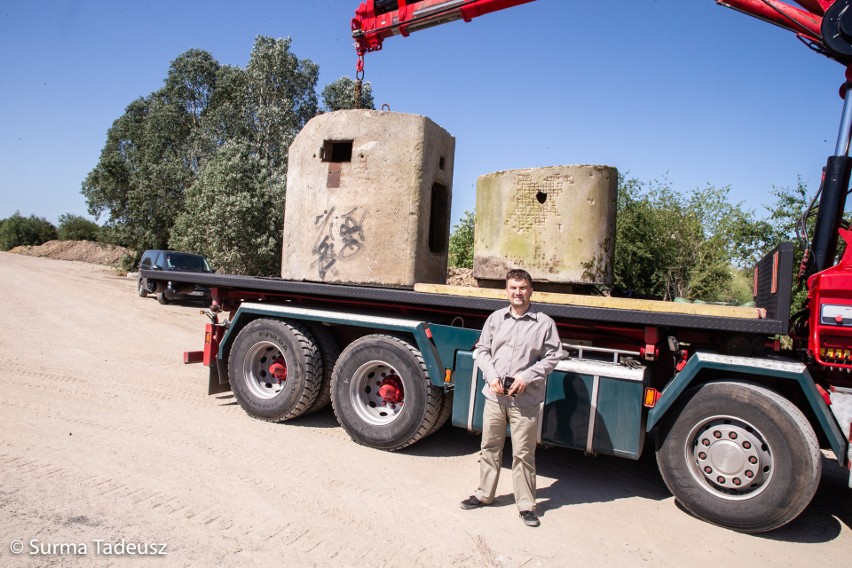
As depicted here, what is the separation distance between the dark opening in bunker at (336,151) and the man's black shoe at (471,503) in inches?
161

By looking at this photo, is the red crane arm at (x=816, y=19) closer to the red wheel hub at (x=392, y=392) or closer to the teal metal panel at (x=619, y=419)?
the teal metal panel at (x=619, y=419)

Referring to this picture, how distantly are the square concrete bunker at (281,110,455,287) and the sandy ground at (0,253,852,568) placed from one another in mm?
1867

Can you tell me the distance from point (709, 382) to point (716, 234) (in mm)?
15294

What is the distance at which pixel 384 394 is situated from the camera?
5695mm

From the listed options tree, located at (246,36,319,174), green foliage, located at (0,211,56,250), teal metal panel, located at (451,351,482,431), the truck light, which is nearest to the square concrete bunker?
teal metal panel, located at (451,351,482,431)

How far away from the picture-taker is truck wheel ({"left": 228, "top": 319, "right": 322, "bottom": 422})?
6.16 m

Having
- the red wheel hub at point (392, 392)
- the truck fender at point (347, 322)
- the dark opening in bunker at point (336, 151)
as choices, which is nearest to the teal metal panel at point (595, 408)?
the truck fender at point (347, 322)

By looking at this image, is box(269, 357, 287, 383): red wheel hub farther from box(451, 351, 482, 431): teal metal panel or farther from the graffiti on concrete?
box(451, 351, 482, 431): teal metal panel

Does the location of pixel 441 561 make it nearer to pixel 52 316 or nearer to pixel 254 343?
pixel 254 343

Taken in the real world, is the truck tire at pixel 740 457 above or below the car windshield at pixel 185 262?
below

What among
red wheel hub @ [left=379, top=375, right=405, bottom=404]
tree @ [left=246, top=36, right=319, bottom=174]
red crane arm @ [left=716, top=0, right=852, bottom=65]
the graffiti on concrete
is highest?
tree @ [left=246, top=36, right=319, bottom=174]

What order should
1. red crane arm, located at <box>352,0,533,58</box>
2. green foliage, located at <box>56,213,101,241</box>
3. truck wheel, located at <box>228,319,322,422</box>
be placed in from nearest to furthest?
truck wheel, located at <box>228,319,322,422</box> → red crane arm, located at <box>352,0,533,58</box> → green foliage, located at <box>56,213,101,241</box>

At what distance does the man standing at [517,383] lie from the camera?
163 inches

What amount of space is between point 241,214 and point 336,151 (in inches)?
596
